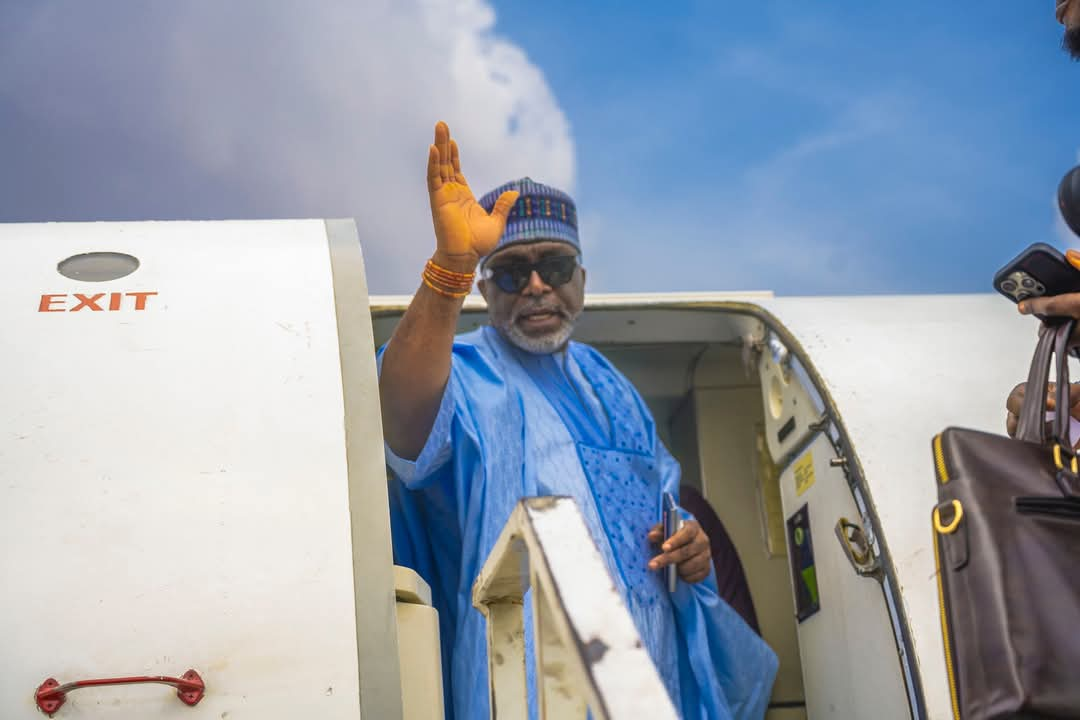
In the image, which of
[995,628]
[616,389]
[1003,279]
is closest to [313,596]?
[995,628]

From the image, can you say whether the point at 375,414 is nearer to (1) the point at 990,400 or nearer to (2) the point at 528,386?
(2) the point at 528,386

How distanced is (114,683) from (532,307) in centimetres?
166

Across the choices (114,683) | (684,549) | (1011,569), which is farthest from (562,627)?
(684,549)

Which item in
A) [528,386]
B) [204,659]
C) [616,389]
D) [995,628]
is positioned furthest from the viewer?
[616,389]

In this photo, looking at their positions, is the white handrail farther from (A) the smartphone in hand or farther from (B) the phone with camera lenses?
(A) the smartphone in hand

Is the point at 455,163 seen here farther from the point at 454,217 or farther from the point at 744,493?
the point at 744,493

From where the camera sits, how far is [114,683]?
4.57ft

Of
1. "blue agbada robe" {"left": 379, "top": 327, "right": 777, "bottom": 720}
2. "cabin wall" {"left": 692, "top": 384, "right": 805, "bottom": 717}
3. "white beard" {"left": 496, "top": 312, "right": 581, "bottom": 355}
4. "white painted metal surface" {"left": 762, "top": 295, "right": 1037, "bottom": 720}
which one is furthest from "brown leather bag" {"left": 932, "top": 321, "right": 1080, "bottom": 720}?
"cabin wall" {"left": 692, "top": 384, "right": 805, "bottom": 717}

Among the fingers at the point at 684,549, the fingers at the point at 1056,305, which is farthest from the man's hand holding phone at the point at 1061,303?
the fingers at the point at 684,549

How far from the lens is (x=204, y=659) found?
4.70 ft

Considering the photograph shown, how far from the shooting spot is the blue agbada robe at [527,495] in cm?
238

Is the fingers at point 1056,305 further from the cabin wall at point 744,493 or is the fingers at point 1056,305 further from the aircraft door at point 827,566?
the cabin wall at point 744,493

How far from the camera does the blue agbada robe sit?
2.38 metres

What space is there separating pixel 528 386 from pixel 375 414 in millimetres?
1078
